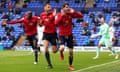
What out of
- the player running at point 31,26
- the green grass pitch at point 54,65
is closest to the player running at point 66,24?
the green grass pitch at point 54,65

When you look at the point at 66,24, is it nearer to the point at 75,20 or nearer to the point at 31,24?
the point at 31,24

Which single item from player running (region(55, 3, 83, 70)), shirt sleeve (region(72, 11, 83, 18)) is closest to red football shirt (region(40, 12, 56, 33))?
player running (region(55, 3, 83, 70))

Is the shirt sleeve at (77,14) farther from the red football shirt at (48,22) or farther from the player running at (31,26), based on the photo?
the player running at (31,26)

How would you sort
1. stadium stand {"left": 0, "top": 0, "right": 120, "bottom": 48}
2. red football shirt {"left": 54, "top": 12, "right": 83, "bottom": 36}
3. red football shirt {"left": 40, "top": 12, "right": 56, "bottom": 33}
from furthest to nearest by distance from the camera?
stadium stand {"left": 0, "top": 0, "right": 120, "bottom": 48}, red football shirt {"left": 40, "top": 12, "right": 56, "bottom": 33}, red football shirt {"left": 54, "top": 12, "right": 83, "bottom": 36}

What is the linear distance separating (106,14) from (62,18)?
25988mm

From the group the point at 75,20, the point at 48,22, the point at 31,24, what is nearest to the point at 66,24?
the point at 48,22

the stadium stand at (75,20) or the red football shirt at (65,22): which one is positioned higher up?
the red football shirt at (65,22)

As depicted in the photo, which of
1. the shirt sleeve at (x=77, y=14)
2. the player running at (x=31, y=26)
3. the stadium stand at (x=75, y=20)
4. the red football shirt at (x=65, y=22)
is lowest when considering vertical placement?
the stadium stand at (x=75, y=20)

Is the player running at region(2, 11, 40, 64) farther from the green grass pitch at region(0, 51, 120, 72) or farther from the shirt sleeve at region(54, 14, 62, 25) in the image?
the shirt sleeve at region(54, 14, 62, 25)

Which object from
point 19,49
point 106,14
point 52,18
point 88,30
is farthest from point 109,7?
point 52,18

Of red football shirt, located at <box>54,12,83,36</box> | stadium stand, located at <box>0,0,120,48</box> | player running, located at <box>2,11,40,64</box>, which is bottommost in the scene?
stadium stand, located at <box>0,0,120,48</box>

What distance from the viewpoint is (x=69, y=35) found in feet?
47.7

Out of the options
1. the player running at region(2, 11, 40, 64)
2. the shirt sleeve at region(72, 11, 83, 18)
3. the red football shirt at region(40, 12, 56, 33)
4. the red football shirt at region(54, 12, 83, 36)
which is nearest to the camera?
the shirt sleeve at region(72, 11, 83, 18)

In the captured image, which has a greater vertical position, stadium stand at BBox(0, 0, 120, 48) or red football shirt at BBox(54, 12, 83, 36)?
red football shirt at BBox(54, 12, 83, 36)
